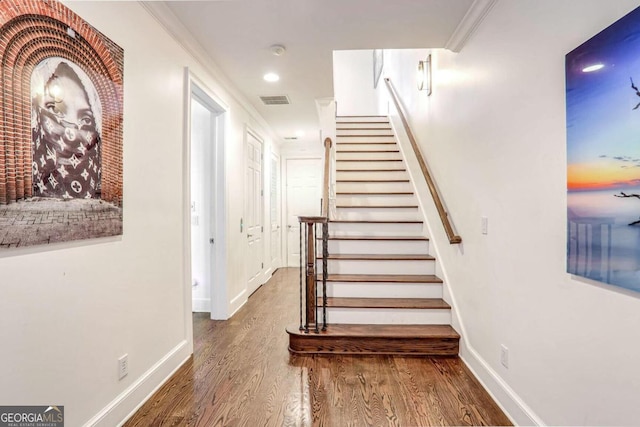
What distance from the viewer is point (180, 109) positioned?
2383 millimetres

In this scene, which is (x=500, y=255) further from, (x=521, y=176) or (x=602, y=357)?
(x=602, y=357)

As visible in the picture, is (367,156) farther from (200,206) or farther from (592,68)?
A: (592,68)

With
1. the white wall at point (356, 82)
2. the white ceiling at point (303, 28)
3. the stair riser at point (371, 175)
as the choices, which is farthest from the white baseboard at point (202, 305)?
the white wall at point (356, 82)

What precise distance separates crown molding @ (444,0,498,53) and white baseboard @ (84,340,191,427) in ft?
9.99

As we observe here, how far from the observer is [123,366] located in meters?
1.76

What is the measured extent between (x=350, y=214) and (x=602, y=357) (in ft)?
9.27

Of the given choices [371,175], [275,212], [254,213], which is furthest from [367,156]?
[275,212]

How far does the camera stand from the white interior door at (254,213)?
167 inches

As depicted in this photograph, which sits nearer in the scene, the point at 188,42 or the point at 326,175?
the point at 188,42

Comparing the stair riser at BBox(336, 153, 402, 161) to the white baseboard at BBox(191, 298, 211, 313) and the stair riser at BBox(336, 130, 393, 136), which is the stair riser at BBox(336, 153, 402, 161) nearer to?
the stair riser at BBox(336, 130, 393, 136)

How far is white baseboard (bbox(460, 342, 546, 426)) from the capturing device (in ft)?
5.30

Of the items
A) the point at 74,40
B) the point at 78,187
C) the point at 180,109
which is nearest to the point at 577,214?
the point at 78,187

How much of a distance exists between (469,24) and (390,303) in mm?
2183

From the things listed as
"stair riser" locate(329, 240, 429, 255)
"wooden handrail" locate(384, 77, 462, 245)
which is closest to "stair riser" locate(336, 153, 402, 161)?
"wooden handrail" locate(384, 77, 462, 245)
